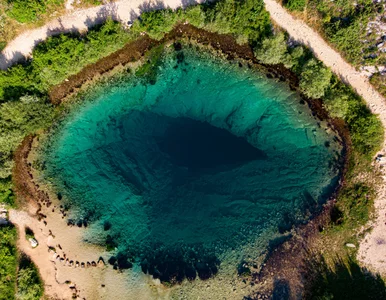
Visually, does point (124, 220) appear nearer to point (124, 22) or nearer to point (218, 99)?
point (218, 99)

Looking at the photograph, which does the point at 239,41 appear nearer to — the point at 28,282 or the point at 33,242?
the point at 33,242

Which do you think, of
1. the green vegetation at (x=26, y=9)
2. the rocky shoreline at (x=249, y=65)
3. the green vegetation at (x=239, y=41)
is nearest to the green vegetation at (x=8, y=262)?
the green vegetation at (x=239, y=41)

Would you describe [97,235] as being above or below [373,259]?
above

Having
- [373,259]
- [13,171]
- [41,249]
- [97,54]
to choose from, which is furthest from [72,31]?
[373,259]

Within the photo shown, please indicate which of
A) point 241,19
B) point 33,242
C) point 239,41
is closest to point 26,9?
point 241,19

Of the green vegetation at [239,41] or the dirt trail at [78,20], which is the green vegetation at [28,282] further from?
the dirt trail at [78,20]

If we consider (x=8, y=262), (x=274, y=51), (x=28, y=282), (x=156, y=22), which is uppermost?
(x=156, y=22)

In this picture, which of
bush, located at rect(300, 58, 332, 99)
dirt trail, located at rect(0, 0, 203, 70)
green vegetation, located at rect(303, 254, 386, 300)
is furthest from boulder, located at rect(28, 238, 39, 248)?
bush, located at rect(300, 58, 332, 99)
